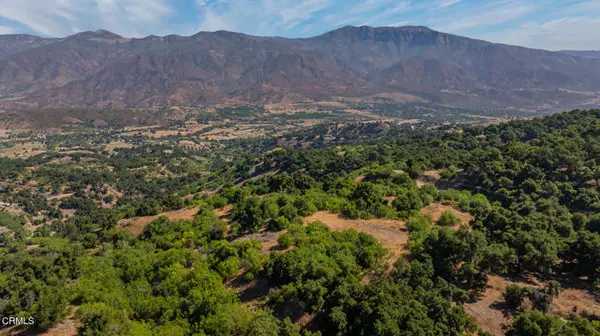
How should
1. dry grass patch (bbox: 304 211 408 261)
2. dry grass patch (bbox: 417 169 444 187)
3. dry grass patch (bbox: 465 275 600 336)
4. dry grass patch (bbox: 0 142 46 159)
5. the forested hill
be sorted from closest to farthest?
the forested hill → dry grass patch (bbox: 465 275 600 336) → dry grass patch (bbox: 304 211 408 261) → dry grass patch (bbox: 417 169 444 187) → dry grass patch (bbox: 0 142 46 159)

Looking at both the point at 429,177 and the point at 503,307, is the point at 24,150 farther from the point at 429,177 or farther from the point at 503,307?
the point at 503,307

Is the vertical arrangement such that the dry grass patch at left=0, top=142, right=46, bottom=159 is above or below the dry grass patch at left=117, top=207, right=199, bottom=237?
above

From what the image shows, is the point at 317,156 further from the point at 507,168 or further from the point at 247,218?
the point at 247,218

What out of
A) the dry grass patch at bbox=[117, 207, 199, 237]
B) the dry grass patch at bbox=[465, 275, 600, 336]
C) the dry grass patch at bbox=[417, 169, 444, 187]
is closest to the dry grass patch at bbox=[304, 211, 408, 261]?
the dry grass patch at bbox=[465, 275, 600, 336]

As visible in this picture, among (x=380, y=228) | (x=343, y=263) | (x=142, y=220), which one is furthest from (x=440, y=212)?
(x=142, y=220)

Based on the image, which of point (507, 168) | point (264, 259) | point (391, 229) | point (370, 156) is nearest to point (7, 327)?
point (264, 259)

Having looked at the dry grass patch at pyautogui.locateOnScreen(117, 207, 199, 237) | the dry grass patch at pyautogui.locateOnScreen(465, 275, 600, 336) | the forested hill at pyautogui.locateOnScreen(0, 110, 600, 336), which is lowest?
the dry grass patch at pyautogui.locateOnScreen(465, 275, 600, 336)

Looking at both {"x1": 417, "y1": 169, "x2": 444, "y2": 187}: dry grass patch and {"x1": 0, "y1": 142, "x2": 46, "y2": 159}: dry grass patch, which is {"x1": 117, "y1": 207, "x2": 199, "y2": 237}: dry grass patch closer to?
{"x1": 417, "y1": 169, "x2": 444, "y2": 187}: dry grass patch

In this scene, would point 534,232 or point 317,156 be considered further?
point 317,156

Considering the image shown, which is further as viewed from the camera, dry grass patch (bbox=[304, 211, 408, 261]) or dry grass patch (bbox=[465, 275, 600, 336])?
dry grass patch (bbox=[304, 211, 408, 261])
